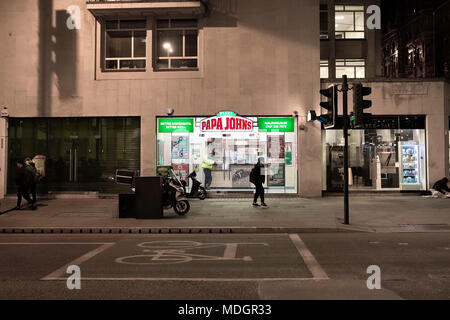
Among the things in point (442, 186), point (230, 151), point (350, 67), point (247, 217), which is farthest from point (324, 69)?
point (247, 217)

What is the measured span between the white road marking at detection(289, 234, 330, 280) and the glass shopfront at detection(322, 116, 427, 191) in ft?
31.3

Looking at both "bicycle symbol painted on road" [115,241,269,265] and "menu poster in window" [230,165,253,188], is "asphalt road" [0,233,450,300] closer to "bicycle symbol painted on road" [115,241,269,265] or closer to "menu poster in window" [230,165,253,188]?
"bicycle symbol painted on road" [115,241,269,265]

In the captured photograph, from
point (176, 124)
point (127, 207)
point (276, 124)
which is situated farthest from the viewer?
point (176, 124)

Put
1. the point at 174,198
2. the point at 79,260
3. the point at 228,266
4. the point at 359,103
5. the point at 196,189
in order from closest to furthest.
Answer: the point at 228,266 → the point at 79,260 → the point at 359,103 → the point at 174,198 → the point at 196,189

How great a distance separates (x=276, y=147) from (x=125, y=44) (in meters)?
8.51

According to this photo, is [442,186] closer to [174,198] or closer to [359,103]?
[359,103]

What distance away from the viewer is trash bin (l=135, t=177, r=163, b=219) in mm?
12891

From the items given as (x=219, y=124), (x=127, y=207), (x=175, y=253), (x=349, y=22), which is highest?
(x=349, y=22)

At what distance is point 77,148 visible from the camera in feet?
62.3

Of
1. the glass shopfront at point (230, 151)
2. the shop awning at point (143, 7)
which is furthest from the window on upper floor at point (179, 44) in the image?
the glass shopfront at point (230, 151)

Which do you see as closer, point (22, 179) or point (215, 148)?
point (22, 179)

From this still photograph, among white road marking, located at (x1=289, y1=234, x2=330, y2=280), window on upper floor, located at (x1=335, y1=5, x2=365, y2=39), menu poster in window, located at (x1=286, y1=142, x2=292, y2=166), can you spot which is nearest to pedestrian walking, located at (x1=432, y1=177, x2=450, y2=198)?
menu poster in window, located at (x1=286, y1=142, x2=292, y2=166)

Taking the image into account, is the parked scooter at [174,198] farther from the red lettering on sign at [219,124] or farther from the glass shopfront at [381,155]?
the glass shopfront at [381,155]

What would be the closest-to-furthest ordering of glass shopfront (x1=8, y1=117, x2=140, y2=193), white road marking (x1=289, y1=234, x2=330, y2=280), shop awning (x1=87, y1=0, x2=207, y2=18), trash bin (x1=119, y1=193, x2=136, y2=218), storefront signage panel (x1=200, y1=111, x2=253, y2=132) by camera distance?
white road marking (x1=289, y1=234, x2=330, y2=280)
trash bin (x1=119, y1=193, x2=136, y2=218)
shop awning (x1=87, y1=0, x2=207, y2=18)
storefront signage panel (x1=200, y1=111, x2=253, y2=132)
glass shopfront (x1=8, y1=117, x2=140, y2=193)
